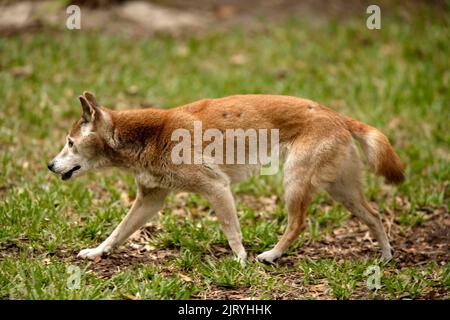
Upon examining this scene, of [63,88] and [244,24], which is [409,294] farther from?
[244,24]

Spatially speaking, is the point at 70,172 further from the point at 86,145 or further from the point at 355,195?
the point at 355,195

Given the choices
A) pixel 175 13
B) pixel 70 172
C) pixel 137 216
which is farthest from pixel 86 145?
pixel 175 13

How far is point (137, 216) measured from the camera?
A: 617 cm

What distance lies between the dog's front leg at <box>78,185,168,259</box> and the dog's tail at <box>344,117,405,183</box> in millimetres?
1909

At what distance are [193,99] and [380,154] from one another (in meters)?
4.33

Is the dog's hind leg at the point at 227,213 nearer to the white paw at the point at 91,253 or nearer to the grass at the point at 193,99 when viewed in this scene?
the grass at the point at 193,99

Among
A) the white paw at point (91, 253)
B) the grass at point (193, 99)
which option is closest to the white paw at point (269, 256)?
the grass at point (193, 99)

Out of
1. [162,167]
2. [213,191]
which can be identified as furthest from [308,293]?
[162,167]

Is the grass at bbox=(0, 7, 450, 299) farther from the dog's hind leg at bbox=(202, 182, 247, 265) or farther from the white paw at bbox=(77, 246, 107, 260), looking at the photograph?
the dog's hind leg at bbox=(202, 182, 247, 265)

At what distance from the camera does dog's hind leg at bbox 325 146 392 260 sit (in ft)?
20.3

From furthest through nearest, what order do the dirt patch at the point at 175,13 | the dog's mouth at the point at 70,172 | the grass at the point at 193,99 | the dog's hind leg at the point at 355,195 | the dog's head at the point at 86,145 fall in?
the dirt patch at the point at 175,13, the dog's hind leg at the point at 355,195, the dog's mouth at the point at 70,172, the dog's head at the point at 86,145, the grass at the point at 193,99

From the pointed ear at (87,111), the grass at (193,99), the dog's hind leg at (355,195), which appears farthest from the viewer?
the dog's hind leg at (355,195)

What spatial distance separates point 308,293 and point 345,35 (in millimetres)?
7605

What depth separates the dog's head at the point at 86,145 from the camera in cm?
598
